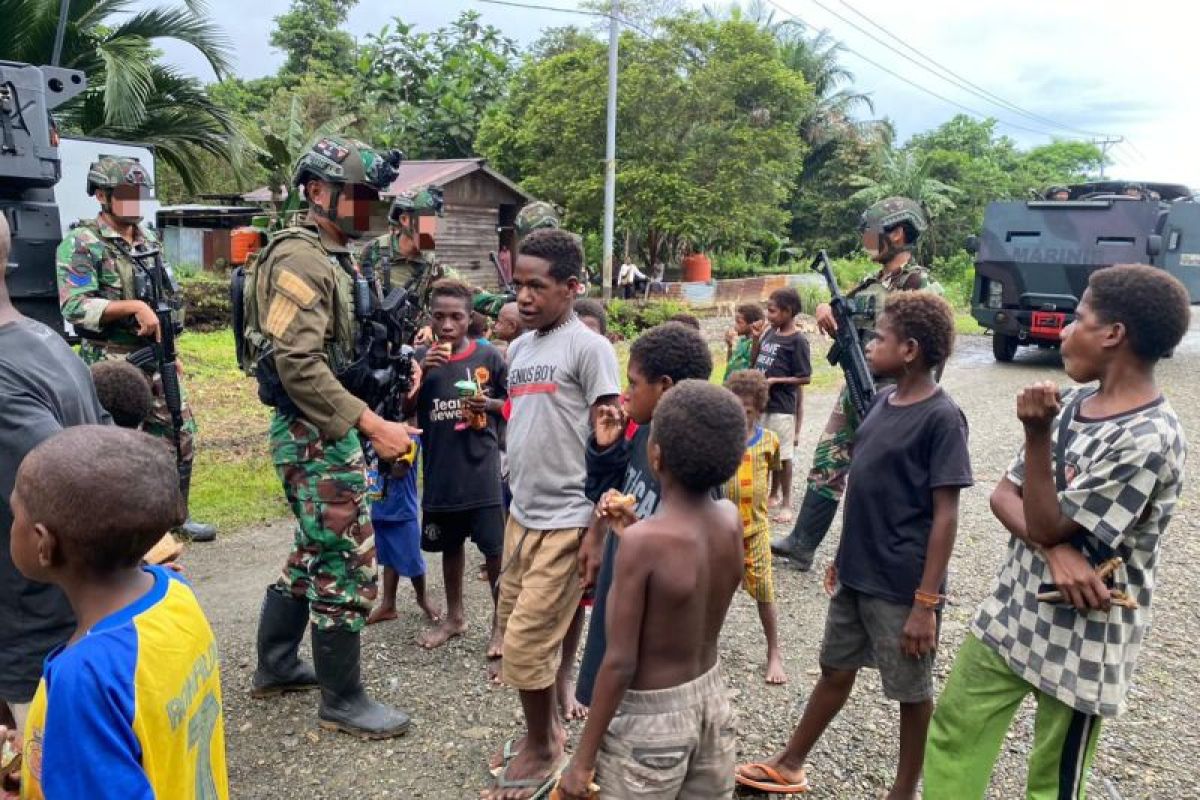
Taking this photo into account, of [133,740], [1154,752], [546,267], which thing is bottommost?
[1154,752]

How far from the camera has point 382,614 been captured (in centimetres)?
444

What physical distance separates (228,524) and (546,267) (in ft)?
11.9

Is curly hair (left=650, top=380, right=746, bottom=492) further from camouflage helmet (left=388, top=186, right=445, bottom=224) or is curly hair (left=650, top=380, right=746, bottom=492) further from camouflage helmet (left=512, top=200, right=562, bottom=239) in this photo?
camouflage helmet (left=512, top=200, right=562, bottom=239)

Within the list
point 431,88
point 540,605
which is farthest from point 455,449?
point 431,88

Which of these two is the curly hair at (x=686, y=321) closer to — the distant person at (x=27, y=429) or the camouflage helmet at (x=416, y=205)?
the camouflage helmet at (x=416, y=205)

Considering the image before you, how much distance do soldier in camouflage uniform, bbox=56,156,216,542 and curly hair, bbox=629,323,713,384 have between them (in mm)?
3444

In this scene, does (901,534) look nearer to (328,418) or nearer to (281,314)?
(328,418)

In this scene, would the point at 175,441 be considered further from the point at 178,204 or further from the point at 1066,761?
the point at 178,204

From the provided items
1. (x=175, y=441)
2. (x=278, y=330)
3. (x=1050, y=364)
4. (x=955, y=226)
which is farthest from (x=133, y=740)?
(x=955, y=226)

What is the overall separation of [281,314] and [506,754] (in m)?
1.80

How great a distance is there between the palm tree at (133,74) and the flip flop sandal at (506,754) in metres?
10.5

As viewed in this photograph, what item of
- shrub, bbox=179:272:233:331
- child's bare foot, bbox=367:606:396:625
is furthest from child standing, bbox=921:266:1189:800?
shrub, bbox=179:272:233:331

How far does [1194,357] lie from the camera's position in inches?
612

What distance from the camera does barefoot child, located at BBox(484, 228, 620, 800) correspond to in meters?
3.05
